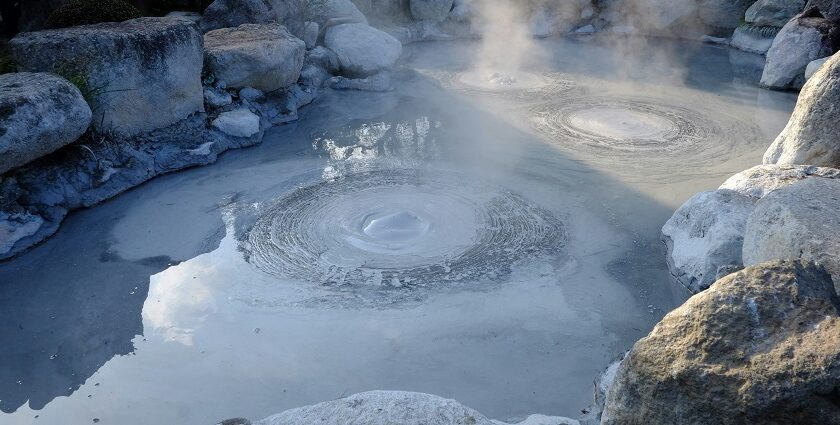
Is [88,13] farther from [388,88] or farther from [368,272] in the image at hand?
[368,272]

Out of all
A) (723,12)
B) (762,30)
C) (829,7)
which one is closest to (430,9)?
(723,12)

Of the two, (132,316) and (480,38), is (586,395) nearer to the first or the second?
(132,316)

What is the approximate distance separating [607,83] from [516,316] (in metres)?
5.66

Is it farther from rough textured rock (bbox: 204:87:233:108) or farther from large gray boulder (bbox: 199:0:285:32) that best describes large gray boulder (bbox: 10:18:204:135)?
large gray boulder (bbox: 199:0:285:32)

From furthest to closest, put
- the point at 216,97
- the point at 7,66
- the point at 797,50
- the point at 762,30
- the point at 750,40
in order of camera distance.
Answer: the point at 750,40 < the point at 762,30 < the point at 797,50 < the point at 216,97 < the point at 7,66

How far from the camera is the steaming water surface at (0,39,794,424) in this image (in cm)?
364

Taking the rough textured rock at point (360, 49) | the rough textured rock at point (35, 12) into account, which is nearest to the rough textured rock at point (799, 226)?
the rough textured rock at point (360, 49)

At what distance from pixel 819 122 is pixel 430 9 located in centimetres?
734

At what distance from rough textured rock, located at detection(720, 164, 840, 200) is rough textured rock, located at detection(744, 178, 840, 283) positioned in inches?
31.2

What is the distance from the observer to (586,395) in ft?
11.6

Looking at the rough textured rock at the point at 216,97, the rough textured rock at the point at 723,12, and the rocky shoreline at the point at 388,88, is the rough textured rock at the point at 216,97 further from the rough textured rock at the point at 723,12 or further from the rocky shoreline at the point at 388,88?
the rough textured rock at the point at 723,12

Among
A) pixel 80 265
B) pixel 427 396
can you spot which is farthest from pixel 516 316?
pixel 80 265

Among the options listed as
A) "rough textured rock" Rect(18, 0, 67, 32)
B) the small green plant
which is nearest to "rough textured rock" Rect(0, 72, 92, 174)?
the small green plant

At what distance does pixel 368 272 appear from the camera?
4.54 m
